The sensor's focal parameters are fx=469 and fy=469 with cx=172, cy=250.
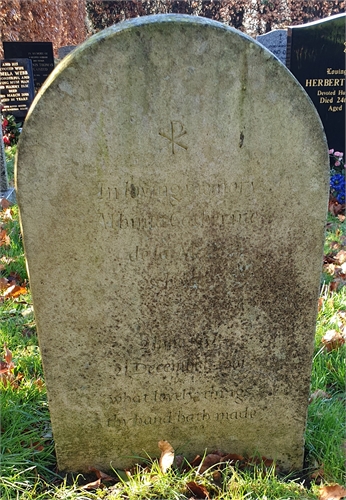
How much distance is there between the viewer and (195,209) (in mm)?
1777

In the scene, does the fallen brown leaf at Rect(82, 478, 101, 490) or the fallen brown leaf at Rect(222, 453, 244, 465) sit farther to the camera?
the fallen brown leaf at Rect(222, 453, 244, 465)

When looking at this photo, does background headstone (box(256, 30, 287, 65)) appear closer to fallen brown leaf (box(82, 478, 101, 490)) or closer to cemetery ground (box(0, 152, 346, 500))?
cemetery ground (box(0, 152, 346, 500))

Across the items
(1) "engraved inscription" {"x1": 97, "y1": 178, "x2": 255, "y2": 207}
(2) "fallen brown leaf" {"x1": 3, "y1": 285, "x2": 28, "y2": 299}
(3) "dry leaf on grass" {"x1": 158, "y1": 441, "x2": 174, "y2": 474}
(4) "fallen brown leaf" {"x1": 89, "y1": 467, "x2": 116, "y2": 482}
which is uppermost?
(1) "engraved inscription" {"x1": 97, "y1": 178, "x2": 255, "y2": 207}

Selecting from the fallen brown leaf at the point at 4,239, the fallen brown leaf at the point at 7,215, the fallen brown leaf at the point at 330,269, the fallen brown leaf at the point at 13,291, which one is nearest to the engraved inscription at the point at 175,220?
the fallen brown leaf at the point at 13,291

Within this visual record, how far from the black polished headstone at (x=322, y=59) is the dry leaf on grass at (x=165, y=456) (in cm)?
543

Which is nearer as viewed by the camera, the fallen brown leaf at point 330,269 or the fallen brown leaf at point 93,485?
the fallen brown leaf at point 93,485

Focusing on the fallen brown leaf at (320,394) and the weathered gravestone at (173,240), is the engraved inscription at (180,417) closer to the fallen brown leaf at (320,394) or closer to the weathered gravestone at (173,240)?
the weathered gravestone at (173,240)

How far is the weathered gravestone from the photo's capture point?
1.58 meters

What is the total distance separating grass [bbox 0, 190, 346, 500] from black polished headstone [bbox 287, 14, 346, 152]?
15.0 ft

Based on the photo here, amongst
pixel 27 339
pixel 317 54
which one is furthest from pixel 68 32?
pixel 27 339

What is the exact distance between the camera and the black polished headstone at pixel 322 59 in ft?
20.0

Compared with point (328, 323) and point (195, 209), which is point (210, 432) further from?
point (328, 323)

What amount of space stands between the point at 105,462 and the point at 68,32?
773 inches

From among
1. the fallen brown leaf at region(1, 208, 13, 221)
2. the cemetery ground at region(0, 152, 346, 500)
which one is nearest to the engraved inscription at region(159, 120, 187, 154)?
the cemetery ground at region(0, 152, 346, 500)
